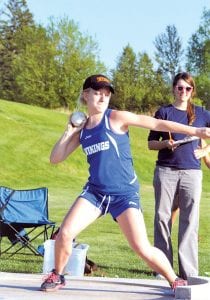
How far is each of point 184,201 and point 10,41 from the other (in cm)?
7940

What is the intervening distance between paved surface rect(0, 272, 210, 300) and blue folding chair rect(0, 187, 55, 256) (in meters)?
2.80

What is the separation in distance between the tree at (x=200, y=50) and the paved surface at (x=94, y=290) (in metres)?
60.1

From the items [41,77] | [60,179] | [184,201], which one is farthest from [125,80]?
[184,201]

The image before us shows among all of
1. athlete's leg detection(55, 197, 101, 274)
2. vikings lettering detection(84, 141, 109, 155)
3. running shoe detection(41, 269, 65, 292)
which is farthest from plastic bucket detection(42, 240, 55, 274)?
vikings lettering detection(84, 141, 109, 155)

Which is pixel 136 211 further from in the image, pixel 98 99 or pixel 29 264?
pixel 29 264

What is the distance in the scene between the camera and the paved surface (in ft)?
18.1

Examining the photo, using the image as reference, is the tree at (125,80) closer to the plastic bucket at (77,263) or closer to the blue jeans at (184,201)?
the plastic bucket at (77,263)

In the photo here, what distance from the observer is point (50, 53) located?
62500mm

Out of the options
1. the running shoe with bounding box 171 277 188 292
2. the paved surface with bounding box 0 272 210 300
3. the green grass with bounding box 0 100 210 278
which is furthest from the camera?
the green grass with bounding box 0 100 210 278

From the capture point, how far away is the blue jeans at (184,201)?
7348mm

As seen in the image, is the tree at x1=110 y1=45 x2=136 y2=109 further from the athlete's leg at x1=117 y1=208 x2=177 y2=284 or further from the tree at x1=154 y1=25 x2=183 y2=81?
the athlete's leg at x1=117 y1=208 x2=177 y2=284

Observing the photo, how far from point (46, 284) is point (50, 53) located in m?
57.5

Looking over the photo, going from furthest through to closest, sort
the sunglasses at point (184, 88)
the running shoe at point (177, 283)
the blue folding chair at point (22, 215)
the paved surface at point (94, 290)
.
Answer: the blue folding chair at point (22, 215) < the sunglasses at point (184, 88) < the running shoe at point (177, 283) < the paved surface at point (94, 290)

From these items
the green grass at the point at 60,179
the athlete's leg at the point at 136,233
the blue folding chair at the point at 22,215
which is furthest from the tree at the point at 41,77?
the athlete's leg at the point at 136,233
